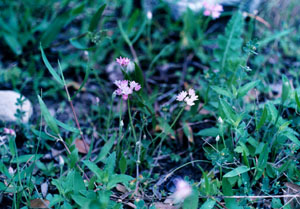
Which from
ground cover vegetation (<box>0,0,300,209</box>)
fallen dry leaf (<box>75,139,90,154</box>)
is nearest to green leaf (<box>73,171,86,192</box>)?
ground cover vegetation (<box>0,0,300,209</box>)

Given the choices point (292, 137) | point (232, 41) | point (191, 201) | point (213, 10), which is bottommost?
point (191, 201)

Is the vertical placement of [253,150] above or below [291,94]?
below

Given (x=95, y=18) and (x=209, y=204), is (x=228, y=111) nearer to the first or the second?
(x=209, y=204)

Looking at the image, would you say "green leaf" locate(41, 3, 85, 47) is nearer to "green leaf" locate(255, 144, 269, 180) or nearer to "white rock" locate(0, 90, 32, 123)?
"white rock" locate(0, 90, 32, 123)

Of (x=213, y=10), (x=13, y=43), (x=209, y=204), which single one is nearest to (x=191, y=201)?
(x=209, y=204)

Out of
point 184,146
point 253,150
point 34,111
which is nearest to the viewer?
point 253,150

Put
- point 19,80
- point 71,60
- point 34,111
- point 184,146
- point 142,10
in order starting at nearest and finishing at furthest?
point 184,146, point 34,111, point 19,80, point 71,60, point 142,10

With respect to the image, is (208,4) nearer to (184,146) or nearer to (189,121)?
(189,121)

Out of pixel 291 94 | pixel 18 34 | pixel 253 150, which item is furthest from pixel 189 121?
pixel 18 34

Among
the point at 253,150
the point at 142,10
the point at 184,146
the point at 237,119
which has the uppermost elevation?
the point at 142,10
